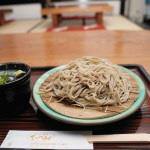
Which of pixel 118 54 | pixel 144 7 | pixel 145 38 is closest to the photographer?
pixel 118 54

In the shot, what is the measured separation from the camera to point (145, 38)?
1.44 m

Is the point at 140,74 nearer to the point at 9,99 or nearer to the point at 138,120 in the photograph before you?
the point at 138,120

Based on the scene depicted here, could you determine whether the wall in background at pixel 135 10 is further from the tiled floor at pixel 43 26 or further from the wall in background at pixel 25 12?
the wall in background at pixel 25 12

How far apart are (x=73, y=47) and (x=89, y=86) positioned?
662mm

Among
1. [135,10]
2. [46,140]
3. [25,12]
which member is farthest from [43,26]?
[46,140]

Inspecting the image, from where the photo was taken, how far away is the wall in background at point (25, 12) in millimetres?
5914

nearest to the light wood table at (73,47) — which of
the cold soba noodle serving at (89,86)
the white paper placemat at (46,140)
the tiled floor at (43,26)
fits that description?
the cold soba noodle serving at (89,86)

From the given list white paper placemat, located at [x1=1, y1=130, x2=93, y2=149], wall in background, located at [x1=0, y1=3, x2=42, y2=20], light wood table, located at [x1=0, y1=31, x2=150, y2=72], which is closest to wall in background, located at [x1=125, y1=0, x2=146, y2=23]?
wall in background, located at [x1=0, y1=3, x2=42, y2=20]

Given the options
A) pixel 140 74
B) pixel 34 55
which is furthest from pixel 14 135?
pixel 34 55

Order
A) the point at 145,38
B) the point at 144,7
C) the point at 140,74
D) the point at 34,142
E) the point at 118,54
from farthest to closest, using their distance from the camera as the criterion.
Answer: the point at 144,7 < the point at 145,38 < the point at 118,54 < the point at 140,74 < the point at 34,142

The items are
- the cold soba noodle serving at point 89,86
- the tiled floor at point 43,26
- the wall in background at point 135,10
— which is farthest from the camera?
the wall in background at point 135,10

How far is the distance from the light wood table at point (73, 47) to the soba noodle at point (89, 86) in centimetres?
31

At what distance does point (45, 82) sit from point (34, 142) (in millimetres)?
268

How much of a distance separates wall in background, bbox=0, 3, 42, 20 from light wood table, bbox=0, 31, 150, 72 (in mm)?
4534
